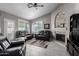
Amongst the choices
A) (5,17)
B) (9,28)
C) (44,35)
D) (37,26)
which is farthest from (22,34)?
(44,35)

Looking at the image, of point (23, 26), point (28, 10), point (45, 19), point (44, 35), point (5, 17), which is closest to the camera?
point (5, 17)

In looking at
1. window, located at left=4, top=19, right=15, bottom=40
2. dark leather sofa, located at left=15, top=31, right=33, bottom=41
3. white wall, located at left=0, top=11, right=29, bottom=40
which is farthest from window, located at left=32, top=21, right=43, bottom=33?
window, located at left=4, top=19, right=15, bottom=40

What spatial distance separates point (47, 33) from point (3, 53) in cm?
323

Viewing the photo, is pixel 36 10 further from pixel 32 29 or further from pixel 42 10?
pixel 32 29

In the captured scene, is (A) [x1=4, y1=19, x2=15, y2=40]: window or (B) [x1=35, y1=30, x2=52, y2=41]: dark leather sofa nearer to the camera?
(A) [x1=4, y1=19, x2=15, y2=40]: window

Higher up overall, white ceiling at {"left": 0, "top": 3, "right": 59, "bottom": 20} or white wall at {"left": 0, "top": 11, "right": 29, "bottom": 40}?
white ceiling at {"left": 0, "top": 3, "right": 59, "bottom": 20}

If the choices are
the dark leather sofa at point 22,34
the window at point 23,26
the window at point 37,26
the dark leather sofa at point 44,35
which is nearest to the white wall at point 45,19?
the window at point 37,26

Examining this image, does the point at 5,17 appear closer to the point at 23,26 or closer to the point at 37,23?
the point at 23,26

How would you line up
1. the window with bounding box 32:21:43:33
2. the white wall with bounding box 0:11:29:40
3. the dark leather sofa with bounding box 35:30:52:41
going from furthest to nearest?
the dark leather sofa with bounding box 35:30:52:41 → the window with bounding box 32:21:43:33 → the white wall with bounding box 0:11:29:40

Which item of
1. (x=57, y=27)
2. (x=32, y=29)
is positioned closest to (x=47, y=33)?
(x=57, y=27)

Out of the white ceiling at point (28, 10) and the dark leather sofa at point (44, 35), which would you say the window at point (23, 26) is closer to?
the white ceiling at point (28, 10)

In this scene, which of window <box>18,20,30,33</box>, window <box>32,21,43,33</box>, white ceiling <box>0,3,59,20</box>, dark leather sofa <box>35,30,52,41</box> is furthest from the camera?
dark leather sofa <box>35,30,52,41</box>

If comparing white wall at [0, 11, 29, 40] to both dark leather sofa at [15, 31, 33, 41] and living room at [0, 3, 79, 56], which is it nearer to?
living room at [0, 3, 79, 56]

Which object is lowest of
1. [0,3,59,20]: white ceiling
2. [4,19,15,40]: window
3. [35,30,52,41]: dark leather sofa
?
[35,30,52,41]: dark leather sofa
